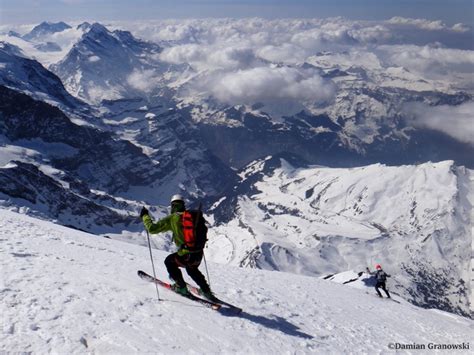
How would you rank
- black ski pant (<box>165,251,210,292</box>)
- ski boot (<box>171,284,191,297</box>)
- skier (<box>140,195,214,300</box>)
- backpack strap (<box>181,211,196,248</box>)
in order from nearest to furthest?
backpack strap (<box>181,211,196,248</box>)
skier (<box>140,195,214,300</box>)
black ski pant (<box>165,251,210,292</box>)
ski boot (<box>171,284,191,297</box>)

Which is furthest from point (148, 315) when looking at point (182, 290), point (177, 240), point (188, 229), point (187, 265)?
point (188, 229)

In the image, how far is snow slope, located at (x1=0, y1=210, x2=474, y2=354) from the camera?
10.9 meters

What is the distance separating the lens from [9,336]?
32.7 ft

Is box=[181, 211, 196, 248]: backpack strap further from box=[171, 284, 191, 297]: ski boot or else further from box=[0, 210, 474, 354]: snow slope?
box=[0, 210, 474, 354]: snow slope

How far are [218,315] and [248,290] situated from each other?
4677 millimetres

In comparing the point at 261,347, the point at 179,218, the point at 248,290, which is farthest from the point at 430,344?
the point at 179,218

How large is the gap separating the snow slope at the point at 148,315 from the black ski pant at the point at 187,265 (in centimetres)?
75

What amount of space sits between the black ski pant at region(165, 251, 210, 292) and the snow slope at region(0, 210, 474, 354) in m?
0.75

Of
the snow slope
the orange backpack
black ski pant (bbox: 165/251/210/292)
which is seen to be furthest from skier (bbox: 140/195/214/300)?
the snow slope

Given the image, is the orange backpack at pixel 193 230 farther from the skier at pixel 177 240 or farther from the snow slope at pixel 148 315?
the snow slope at pixel 148 315

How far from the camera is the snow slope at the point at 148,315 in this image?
10938 mm

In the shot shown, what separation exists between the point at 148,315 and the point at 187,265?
2.01 metres

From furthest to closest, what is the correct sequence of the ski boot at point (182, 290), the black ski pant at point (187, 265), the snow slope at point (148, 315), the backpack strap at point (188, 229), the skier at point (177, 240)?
1. the ski boot at point (182, 290)
2. the black ski pant at point (187, 265)
3. the skier at point (177, 240)
4. the backpack strap at point (188, 229)
5. the snow slope at point (148, 315)

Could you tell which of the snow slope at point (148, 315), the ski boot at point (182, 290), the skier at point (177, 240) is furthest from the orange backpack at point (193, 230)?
the snow slope at point (148, 315)
